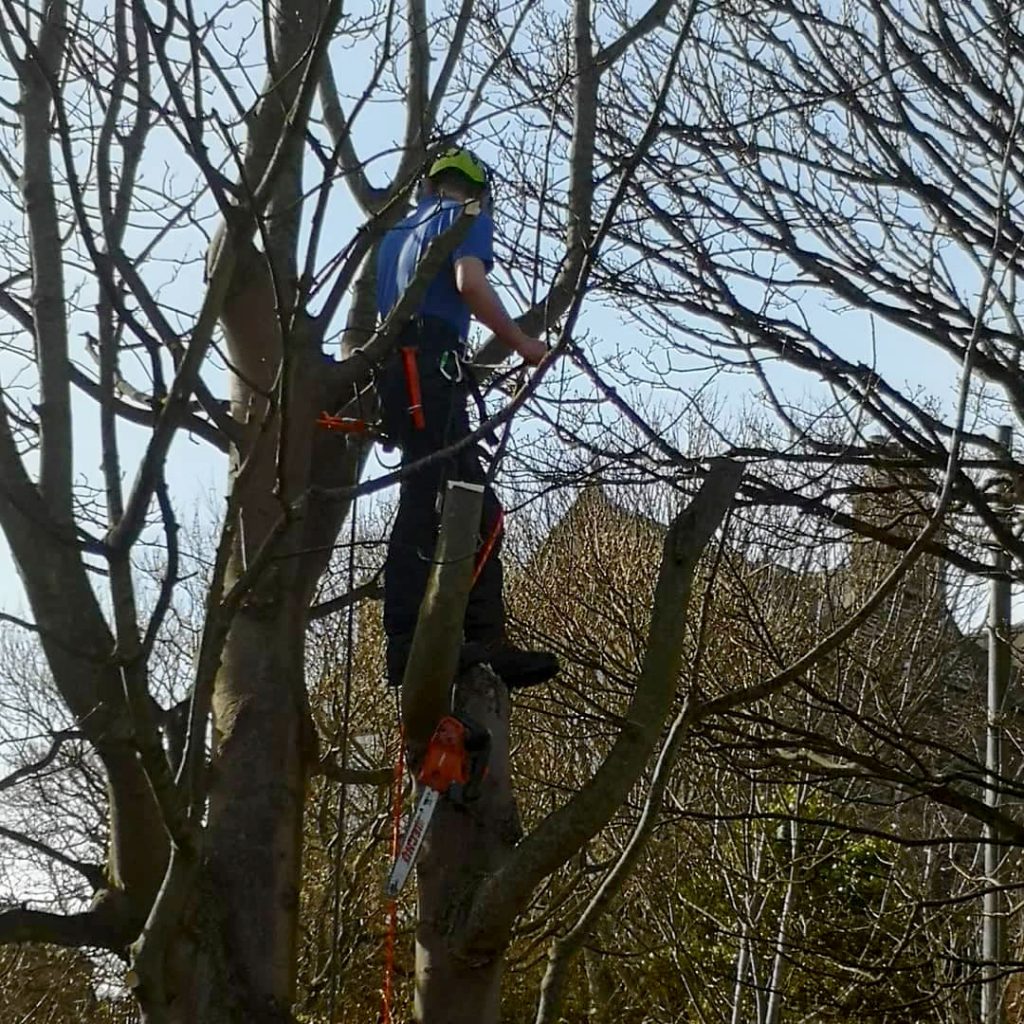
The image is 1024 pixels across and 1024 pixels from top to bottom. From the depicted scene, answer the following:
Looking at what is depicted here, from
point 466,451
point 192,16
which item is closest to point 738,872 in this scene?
point 466,451

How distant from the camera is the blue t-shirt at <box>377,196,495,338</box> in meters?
3.72

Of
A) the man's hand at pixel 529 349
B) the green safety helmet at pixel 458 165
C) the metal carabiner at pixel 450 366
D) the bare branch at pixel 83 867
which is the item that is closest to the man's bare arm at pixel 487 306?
the man's hand at pixel 529 349

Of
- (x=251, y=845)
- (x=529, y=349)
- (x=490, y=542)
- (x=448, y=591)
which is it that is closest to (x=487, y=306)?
(x=529, y=349)

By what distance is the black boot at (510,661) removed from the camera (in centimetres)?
335

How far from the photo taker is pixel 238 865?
338 cm

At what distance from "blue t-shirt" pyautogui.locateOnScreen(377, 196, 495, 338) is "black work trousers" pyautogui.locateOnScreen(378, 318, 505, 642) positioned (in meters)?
0.06

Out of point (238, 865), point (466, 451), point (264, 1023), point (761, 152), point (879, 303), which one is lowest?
point (264, 1023)

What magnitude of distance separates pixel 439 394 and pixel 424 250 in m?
0.39

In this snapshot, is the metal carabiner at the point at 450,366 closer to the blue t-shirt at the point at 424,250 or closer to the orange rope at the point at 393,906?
the blue t-shirt at the point at 424,250

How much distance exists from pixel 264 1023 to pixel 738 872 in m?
6.15

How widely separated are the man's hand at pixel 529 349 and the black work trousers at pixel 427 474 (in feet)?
0.73

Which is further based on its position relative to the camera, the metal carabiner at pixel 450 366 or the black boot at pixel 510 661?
the metal carabiner at pixel 450 366

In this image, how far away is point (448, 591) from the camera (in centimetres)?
287

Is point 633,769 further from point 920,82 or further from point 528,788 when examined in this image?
point 528,788
